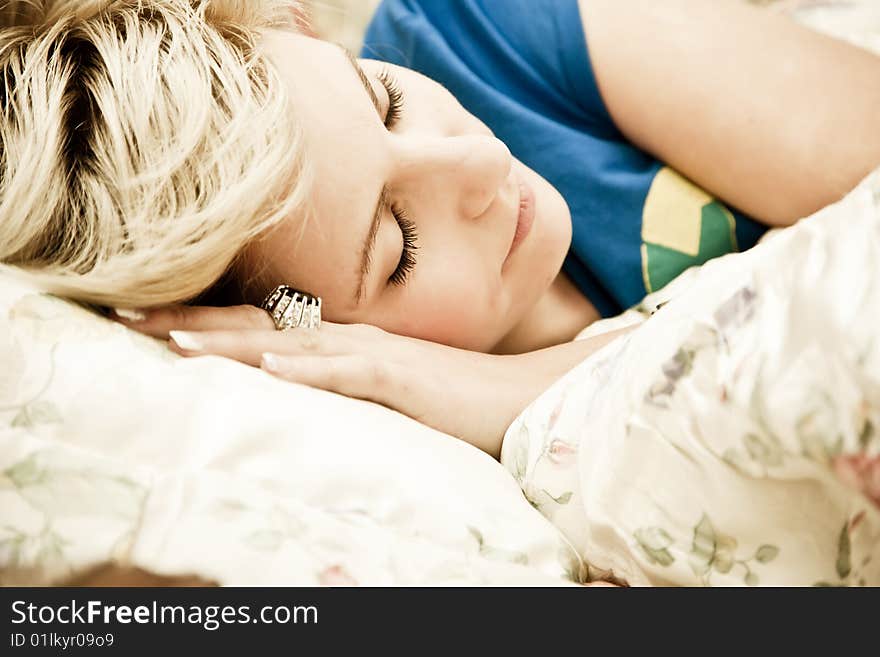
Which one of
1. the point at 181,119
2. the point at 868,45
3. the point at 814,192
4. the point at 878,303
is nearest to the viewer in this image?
the point at 878,303

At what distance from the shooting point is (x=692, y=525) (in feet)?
1.76

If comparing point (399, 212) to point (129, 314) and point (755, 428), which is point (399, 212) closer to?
point (129, 314)

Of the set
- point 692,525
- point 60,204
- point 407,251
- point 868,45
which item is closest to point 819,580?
point 692,525

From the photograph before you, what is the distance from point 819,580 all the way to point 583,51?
814 mm

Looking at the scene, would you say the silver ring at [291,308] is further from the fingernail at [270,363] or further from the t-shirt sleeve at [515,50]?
the t-shirt sleeve at [515,50]

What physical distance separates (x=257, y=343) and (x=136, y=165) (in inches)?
8.4

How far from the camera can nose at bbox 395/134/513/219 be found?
2.73 feet

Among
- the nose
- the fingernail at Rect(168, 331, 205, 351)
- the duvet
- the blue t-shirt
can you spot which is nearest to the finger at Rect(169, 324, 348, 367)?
the fingernail at Rect(168, 331, 205, 351)

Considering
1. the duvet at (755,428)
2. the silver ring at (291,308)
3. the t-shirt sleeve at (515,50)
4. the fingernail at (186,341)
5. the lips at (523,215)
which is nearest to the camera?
the duvet at (755,428)

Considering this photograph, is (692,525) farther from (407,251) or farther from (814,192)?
(814,192)

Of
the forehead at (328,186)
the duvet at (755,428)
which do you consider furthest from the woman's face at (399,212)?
the duvet at (755,428)

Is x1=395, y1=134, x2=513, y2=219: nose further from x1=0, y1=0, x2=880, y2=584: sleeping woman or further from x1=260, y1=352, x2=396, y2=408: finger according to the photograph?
x1=260, y1=352, x2=396, y2=408: finger

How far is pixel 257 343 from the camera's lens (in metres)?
0.75

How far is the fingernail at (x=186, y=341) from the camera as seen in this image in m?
0.70
